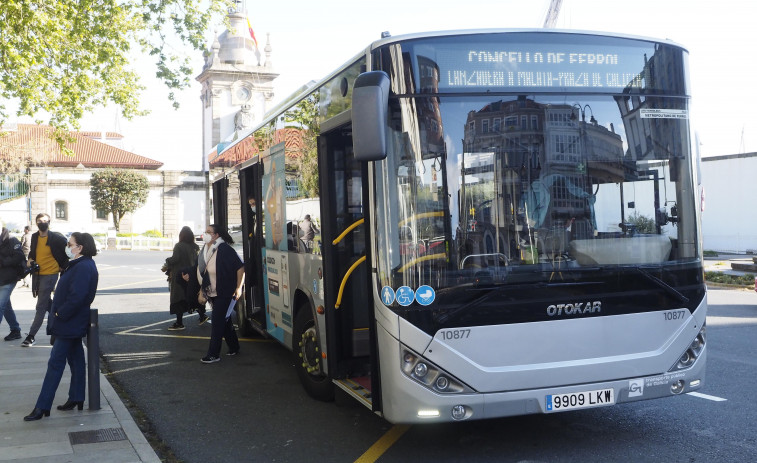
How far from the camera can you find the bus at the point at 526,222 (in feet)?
17.8

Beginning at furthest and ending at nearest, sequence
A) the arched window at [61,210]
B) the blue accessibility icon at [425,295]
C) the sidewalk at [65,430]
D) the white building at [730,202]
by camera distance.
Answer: the arched window at [61,210] < the white building at [730,202] < the sidewalk at [65,430] < the blue accessibility icon at [425,295]

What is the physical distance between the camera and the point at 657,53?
5914 mm

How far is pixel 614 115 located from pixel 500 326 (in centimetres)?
168

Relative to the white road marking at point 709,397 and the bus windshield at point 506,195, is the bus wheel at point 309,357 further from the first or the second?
the white road marking at point 709,397

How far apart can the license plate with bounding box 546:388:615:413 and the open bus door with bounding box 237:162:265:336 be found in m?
5.13

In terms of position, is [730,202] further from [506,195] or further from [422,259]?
[422,259]

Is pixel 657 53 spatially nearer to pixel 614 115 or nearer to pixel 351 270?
pixel 614 115

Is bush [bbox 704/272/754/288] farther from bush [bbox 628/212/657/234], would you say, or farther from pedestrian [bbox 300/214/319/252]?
bush [bbox 628/212/657/234]

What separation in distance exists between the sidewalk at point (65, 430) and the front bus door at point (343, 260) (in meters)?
1.67

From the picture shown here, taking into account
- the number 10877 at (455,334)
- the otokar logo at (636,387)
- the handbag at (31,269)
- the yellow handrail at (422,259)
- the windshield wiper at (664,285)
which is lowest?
the otokar logo at (636,387)

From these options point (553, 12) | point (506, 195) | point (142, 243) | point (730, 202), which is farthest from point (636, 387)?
point (142, 243)

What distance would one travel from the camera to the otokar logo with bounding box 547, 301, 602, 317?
18.1 feet

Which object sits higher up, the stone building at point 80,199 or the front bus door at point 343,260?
the stone building at point 80,199

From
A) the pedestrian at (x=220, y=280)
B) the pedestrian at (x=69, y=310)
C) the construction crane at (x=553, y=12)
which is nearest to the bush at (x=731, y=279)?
the construction crane at (x=553, y=12)
